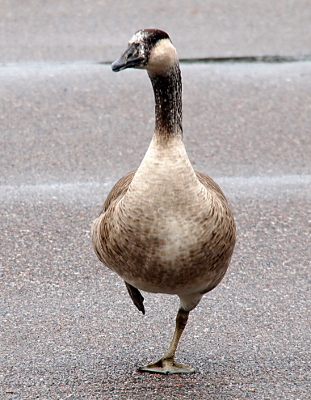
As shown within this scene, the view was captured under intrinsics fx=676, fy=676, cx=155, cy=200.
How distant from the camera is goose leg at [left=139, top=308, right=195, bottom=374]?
385cm

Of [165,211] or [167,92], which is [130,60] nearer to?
[167,92]

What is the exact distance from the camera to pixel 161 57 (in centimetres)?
313

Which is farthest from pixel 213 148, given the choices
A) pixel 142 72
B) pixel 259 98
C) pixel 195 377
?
pixel 195 377

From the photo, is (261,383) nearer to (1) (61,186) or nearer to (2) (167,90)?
(2) (167,90)

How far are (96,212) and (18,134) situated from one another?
5.84ft

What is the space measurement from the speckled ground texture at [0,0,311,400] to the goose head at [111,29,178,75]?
5.69 ft

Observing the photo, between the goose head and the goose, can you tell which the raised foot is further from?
the goose head

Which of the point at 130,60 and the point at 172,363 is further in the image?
the point at 172,363

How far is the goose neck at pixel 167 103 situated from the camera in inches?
128

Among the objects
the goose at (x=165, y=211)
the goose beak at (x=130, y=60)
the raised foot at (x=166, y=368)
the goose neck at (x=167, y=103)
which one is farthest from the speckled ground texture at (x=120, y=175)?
the goose beak at (x=130, y=60)

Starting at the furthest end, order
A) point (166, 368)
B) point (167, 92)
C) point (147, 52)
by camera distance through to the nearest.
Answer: point (166, 368) < point (167, 92) < point (147, 52)

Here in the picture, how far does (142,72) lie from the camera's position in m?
8.59

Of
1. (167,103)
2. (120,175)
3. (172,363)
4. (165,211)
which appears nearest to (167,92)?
(167,103)

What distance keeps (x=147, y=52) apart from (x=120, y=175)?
347 cm
